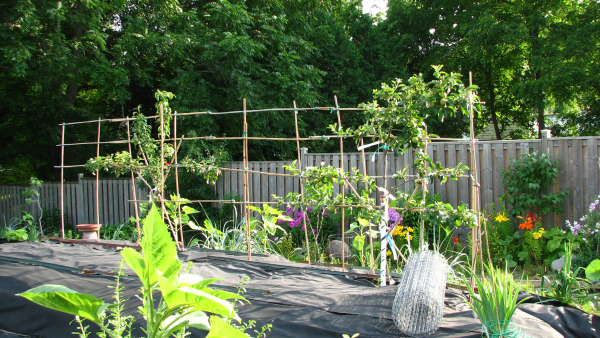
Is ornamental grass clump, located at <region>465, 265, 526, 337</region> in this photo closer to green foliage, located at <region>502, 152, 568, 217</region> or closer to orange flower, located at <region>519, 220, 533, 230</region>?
orange flower, located at <region>519, 220, 533, 230</region>

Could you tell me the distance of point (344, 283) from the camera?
315 cm

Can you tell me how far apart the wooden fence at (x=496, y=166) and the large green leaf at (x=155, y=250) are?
3725 mm

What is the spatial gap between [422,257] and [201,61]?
20.3ft

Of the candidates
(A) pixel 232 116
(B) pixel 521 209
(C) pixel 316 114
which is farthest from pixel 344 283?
(C) pixel 316 114

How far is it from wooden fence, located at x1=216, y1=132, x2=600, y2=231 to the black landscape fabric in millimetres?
1762

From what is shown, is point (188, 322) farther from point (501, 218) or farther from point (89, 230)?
point (89, 230)

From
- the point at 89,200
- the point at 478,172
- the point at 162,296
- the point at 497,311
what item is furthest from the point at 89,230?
the point at 162,296

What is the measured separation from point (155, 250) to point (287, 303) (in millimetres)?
1845

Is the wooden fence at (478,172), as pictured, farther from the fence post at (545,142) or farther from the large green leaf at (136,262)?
the large green leaf at (136,262)

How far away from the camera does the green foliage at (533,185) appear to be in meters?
4.73

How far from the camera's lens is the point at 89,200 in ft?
26.3

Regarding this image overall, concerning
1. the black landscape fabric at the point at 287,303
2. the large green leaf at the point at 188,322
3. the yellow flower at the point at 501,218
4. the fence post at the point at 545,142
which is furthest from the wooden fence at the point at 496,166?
the large green leaf at the point at 188,322

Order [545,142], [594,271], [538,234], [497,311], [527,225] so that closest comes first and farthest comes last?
1. [497,311]
2. [594,271]
3. [538,234]
4. [527,225]
5. [545,142]

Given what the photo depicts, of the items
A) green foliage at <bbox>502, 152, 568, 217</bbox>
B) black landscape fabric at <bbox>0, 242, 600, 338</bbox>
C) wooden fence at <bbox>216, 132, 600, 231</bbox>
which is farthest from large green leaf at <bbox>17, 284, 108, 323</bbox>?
green foliage at <bbox>502, 152, 568, 217</bbox>
